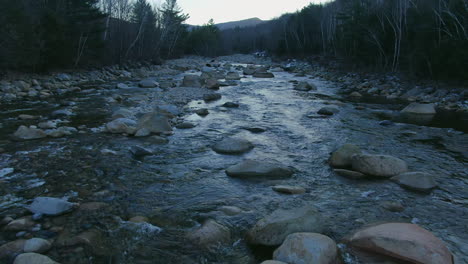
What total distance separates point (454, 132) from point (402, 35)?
15.5 meters

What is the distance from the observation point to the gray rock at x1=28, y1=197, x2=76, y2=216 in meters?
3.62

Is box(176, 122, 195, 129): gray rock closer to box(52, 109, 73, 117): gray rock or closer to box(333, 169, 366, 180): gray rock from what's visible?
box(52, 109, 73, 117): gray rock

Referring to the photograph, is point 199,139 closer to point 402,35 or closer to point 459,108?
point 459,108

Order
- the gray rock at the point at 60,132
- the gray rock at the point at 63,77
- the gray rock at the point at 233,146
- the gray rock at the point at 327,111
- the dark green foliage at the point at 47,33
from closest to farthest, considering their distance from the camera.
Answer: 1. the gray rock at the point at 233,146
2. the gray rock at the point at 60,132
3. the gray rock at the point at 327,111
4. the dark green foliage at the point at 47,33
5. the gray rock at the point at 63,77

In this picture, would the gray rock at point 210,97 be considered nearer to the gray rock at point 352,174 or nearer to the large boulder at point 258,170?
the large boulder at point 258,170

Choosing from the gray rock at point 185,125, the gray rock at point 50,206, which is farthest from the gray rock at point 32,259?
the gray rock at point 185,125

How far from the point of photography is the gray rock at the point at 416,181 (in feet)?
15.3

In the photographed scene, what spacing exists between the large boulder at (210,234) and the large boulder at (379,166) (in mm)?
2886

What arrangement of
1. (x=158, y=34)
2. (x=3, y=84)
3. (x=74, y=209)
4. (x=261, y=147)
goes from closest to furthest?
1. (x=74, y=209)
2. (x=261, y=147)
3. (x=3, y=84)
4. (x=158, y=34)

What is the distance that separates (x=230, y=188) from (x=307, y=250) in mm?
2055

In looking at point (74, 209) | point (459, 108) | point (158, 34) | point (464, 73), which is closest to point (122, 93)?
point (74, 209)

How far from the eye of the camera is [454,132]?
8.45 m

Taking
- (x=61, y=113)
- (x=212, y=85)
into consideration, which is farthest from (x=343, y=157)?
(x=212, y=85)

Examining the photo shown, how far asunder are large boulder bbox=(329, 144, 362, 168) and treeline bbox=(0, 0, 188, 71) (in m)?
14.2
